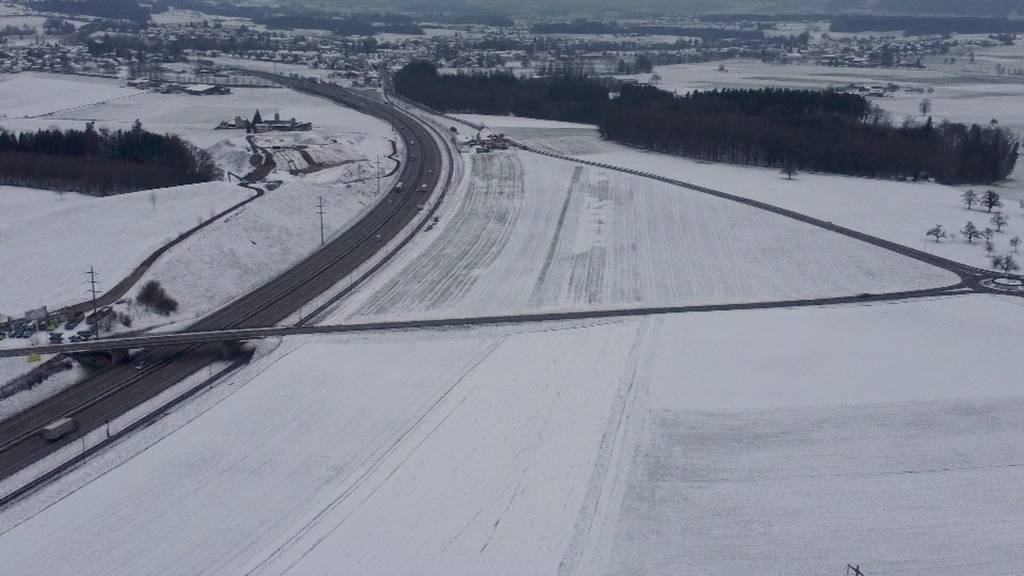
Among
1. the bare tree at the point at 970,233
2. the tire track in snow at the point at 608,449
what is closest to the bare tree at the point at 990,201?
the bare tree at the point at 970,233

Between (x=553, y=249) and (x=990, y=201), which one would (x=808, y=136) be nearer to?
(x=990, y=201)

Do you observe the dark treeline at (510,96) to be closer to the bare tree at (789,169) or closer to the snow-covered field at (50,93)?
the bare tree at (789,169)

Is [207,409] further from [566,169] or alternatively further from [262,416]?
[566,169]

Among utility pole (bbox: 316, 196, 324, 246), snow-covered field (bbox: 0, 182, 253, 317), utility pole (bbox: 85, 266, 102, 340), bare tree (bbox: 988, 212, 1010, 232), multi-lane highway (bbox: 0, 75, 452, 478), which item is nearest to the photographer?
multi-lane highway (bbox: 0, 75, 452, 478)

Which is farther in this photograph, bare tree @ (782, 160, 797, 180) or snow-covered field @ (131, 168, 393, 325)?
bare tree @ (782, 160, 797, 180)

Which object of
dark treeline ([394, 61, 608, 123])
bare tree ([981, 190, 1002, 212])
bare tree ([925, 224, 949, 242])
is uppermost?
dark treeline ([394, 61, 608, 123])

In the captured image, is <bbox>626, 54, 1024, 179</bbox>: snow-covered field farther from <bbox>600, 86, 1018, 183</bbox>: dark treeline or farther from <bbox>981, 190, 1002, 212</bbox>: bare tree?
<bbox>981, 190, 1002, 212</bbox>: bare tree

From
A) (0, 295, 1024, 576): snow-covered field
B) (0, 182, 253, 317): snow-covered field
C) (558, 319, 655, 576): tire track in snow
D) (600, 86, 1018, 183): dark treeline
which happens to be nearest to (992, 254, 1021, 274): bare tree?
(0, 295, 1024, 576): snow-covered field

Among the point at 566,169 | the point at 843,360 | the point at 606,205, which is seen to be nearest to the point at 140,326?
the point at 843,360
